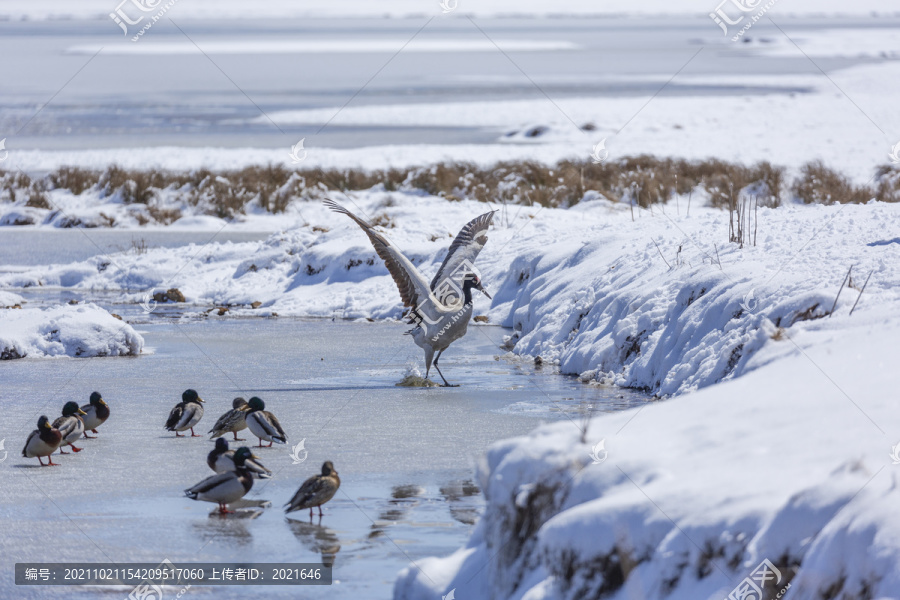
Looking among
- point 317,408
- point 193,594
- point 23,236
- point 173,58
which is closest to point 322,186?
point 23,236

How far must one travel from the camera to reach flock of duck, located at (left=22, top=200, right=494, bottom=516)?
7.01 meters

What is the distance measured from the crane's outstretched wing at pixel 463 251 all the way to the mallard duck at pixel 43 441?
508 centimetres

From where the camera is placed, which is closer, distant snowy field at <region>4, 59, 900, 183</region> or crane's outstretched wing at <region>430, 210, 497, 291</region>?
crane's outstretched wing at <region>430, 210, 497, 291</region>

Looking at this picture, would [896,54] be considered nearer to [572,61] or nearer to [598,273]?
[572,61]

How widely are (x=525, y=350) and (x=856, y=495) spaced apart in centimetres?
881

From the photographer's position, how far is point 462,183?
27344mm

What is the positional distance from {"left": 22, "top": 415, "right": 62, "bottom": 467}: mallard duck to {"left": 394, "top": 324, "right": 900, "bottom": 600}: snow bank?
3963mm

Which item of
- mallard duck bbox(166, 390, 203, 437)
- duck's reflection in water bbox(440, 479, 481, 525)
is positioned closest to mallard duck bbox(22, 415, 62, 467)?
mallard duck bbox(166, 390, 203, 437)

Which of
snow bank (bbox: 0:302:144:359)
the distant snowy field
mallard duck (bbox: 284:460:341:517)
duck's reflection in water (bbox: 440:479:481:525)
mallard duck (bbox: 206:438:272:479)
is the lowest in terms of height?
duck's reflection in water (bbox: 440:479:481:525)

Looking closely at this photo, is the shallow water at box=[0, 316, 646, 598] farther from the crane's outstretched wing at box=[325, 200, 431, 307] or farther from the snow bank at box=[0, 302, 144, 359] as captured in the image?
the crane's outstretched wing at box=[325, 200, 431, 307]

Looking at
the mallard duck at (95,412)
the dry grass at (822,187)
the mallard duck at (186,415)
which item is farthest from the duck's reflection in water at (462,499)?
the dry grass at (822,187)

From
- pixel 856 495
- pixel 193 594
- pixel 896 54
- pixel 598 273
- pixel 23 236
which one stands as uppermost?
pixel 896 54

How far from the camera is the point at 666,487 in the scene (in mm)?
4664

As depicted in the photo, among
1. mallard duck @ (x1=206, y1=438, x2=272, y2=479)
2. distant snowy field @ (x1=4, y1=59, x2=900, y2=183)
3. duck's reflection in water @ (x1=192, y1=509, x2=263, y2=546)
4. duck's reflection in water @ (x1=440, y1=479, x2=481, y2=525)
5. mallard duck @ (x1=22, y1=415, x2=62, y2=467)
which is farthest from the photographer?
distant snowy field @ (x1=4, y1=59, x2=900, y2=183)
